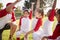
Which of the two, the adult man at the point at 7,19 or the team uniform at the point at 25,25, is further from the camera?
the team uniform at the point at 25,25

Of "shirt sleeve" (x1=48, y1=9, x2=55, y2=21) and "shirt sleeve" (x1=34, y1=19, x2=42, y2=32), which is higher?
"shirt sleeve" (x1=48, y1=9, x2=55, y2=21)

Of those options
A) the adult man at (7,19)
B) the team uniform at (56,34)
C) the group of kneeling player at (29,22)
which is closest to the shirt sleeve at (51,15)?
the group of kneeling player at (29,22)

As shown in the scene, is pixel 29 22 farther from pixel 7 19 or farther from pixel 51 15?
pixel 51 15

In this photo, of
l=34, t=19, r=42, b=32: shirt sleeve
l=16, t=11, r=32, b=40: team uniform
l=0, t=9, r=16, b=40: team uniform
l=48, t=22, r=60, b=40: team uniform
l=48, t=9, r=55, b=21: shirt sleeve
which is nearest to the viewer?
l=48, t=22, r=60, b=40: team uniform

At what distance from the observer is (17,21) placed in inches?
108

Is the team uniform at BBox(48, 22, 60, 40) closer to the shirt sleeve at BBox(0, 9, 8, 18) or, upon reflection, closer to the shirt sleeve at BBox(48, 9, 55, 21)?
the shirt sleeve at BBox(48, 9, 55, 21)

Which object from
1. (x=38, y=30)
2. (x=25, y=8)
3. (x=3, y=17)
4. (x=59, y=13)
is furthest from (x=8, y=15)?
(x=59, y=13)

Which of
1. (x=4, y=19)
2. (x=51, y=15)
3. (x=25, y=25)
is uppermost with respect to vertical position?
(x=51, y=15)

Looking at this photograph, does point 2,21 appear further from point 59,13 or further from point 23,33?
point 59,13

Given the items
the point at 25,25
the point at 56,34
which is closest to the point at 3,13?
the point at 25,25

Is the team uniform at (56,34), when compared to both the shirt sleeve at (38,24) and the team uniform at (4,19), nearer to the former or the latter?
the shirt sleeve at (38,24)

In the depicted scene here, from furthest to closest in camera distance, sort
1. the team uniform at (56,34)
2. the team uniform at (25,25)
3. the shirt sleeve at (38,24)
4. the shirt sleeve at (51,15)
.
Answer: the team uniform at (25,25) → the shirt sleeve at (38,24) → the shirt sleeve at (51,15) → the team uniform at (56,34)

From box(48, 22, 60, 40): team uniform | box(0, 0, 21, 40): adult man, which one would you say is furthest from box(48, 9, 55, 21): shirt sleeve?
box(0, 0, 21, 40): adult man

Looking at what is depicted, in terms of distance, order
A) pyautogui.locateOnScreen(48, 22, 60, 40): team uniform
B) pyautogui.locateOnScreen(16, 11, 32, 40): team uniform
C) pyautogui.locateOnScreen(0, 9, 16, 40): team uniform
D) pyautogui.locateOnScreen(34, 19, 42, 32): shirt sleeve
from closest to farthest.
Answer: pyautogui.locateOnScreen(48, 22, 60, 40): team uniform, pyautogui.locateOnScreen(34, 19, 42, 32): shirt sleeve, pyautogui.locateOnScreen(0, 9, 16, 40): team uniform, pyautogui.locateOnScreen(16, 11, 32, 40): team uniform
